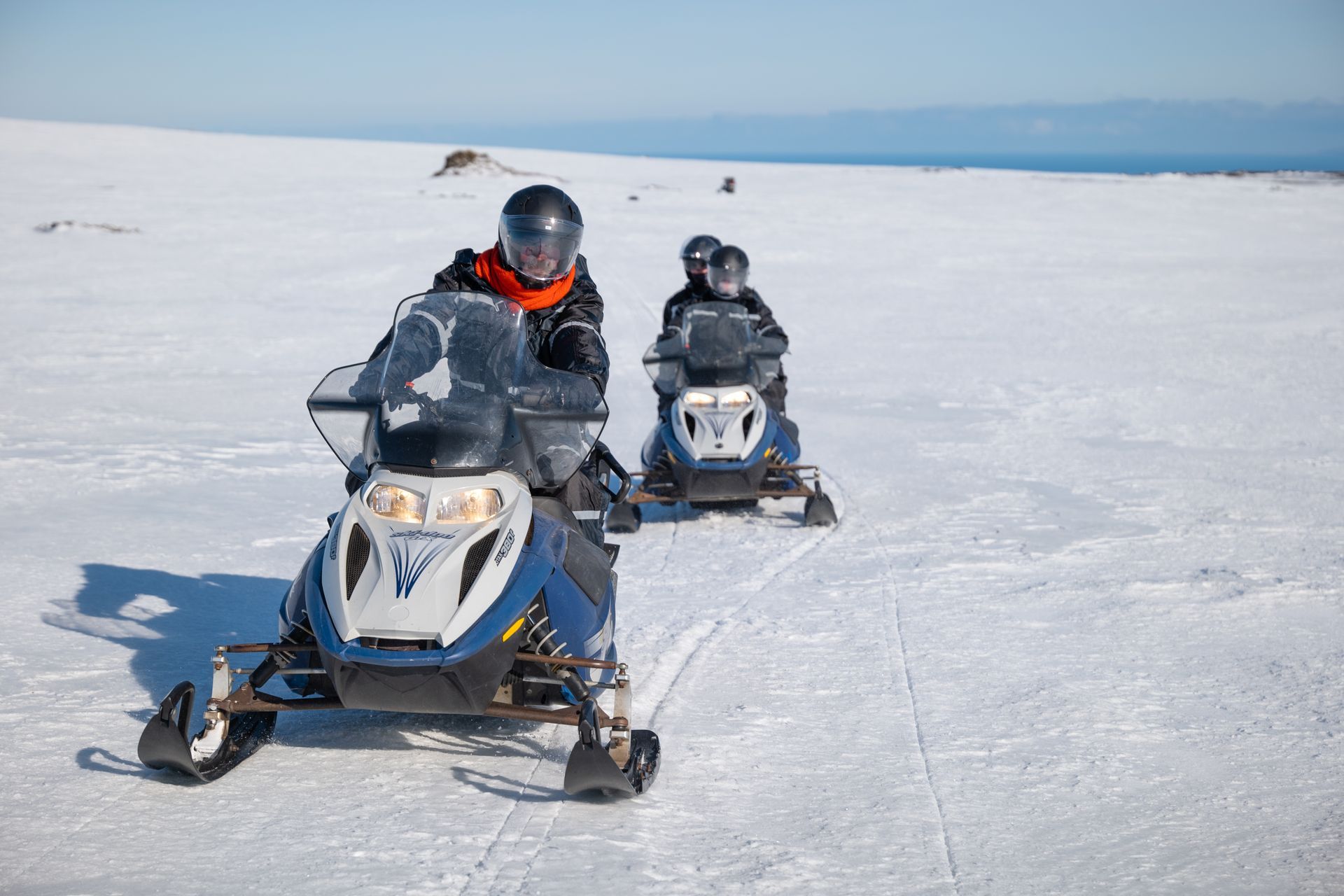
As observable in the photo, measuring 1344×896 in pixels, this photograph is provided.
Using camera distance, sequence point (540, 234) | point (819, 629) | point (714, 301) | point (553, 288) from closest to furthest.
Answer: point (540, 234) < point (553, 288) < point (819, 629) < point (714, 301)

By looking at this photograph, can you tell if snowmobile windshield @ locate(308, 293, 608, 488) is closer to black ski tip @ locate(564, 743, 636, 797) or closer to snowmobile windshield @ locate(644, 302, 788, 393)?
black ski tip @ locate(564, 743, 636, 797)

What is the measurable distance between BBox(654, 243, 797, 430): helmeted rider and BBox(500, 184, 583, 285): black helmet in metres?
Result: 4.22

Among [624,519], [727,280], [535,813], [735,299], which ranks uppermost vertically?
[727,280]

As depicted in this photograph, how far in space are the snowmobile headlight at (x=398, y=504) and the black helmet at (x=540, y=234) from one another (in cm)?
133

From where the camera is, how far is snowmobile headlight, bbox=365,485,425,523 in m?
4.05

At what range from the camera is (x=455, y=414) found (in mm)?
4211

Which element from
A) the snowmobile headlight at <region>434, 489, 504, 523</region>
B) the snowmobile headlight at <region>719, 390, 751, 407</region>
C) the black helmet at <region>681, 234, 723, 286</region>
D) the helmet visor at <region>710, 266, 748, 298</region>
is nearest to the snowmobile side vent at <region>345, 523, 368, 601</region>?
the snowmobile headlight at <region>434, 489, 504, 523</region>

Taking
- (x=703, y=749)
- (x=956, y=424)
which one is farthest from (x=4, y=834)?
(x=956, y=424)

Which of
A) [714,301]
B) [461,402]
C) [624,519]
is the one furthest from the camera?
[714,301]

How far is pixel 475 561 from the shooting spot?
Result: 3.98m

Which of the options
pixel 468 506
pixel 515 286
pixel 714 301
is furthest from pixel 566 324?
pixel 714 301

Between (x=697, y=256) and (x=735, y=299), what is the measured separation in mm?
605

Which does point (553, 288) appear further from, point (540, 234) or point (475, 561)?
point (475, 561)

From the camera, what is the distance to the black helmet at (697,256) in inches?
400
